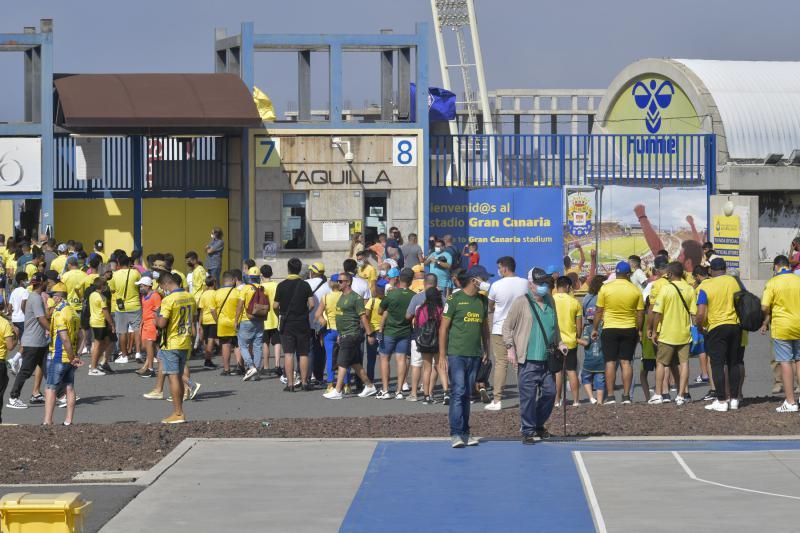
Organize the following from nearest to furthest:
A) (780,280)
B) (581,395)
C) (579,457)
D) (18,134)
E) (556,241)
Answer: (579,457)
(780,280)
(581,395)
(18,134)
(556,241)

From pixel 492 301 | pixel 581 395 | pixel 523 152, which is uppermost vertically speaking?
pixel 523 152

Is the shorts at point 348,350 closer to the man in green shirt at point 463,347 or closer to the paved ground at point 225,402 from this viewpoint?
the paved ground at point 225,402

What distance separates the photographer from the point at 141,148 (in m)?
30.6

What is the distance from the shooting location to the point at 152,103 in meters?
28.7

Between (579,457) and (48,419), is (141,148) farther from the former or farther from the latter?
(579,457)

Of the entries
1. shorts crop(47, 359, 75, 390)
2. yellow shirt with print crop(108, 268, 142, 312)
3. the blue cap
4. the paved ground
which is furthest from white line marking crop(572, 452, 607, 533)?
yellow shirt with print crop(108, 268, 142, 312)

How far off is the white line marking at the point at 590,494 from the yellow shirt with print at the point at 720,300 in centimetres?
393

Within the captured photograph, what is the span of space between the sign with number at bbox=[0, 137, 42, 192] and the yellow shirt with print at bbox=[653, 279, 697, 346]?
52.6 ft

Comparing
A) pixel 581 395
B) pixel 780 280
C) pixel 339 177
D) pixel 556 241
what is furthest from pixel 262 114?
pixel 780 280

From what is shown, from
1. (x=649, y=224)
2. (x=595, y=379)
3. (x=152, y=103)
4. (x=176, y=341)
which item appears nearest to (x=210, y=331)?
(x=176, y=341)

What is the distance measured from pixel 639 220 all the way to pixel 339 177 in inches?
279

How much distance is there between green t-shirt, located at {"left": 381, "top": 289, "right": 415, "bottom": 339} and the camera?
1831 centimetres

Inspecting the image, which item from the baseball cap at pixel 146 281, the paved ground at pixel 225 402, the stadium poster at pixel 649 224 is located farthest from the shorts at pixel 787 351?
the stadium poster at pixel 649 224

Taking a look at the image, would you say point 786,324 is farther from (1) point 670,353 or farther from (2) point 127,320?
(2) point 127,320
